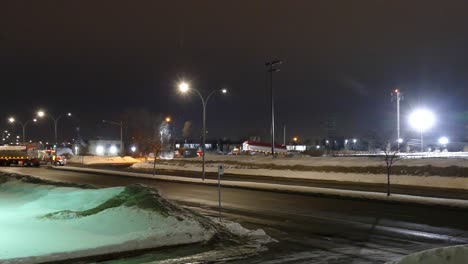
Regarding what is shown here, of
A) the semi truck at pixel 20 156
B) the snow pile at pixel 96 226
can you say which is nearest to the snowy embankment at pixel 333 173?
the semi truck at pixel 20 156

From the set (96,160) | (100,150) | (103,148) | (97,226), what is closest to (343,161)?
(97,226)

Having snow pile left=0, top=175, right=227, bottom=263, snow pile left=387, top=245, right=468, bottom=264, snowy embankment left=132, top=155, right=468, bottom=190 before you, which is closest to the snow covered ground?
snowy embankment left=132, top=155, right=468, bottom=190

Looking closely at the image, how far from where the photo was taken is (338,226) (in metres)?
16.1

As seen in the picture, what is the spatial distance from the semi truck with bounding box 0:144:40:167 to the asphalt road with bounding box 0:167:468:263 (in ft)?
161

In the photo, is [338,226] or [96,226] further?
[338,226]

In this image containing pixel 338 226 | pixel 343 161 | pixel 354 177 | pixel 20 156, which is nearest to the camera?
pixel 338 226

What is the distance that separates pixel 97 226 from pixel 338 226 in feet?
22.6

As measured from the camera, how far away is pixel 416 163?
39.9 meters

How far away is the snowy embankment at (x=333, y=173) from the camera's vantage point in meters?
34.6

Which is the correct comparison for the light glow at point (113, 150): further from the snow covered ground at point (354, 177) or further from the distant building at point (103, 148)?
the snow covered ground at point (354, 177)

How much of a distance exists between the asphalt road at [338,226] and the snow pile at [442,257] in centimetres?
478

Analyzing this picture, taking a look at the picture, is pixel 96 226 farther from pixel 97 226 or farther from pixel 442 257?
pixel 442 257

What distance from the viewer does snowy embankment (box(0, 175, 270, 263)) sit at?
1145 cm

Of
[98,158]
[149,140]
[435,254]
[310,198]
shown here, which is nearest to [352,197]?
[310,198]
